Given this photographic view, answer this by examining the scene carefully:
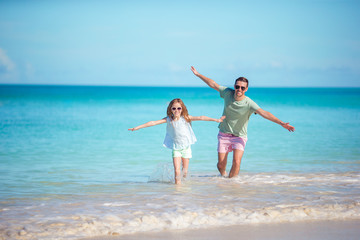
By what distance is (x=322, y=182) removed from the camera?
7316mm

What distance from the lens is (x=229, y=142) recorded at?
7.53 metres

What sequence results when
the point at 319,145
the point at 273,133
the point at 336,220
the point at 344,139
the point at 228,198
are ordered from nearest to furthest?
the point at 336,220 < the point at 228,198 < the point at 319,145 < the point at 344,139 < the point at 273,133

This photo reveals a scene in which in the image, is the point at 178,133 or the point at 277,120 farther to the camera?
the point at 178,133

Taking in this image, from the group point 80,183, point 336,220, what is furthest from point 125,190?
point 336,220

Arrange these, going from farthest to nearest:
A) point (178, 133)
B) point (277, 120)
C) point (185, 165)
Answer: point (185, 165) < point (178, 133) < point (277, 120)

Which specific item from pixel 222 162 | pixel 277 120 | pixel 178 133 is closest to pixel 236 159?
pixel 222 162

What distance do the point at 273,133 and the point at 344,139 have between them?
2981 mm

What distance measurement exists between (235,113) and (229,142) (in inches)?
21.4

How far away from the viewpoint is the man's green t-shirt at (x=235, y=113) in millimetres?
7227

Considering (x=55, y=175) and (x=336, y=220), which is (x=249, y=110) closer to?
(x=336, y=220)

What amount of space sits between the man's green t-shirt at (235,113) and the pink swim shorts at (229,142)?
0.25ft

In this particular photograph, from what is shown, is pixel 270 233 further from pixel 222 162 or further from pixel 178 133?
pixel 222 162

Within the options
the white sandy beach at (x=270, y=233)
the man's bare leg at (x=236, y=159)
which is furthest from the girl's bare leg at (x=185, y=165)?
the white sandy beach at (x=270, y=233)

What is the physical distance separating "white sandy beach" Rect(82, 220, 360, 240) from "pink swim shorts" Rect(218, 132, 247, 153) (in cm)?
268
